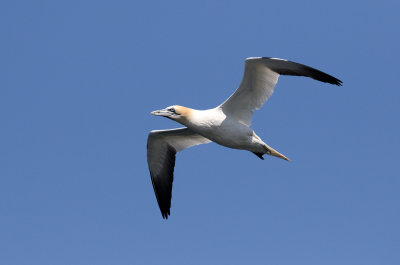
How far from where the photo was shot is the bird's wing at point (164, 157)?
15641 mm

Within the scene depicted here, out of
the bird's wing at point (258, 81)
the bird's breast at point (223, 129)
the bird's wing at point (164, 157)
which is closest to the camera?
the bird's wing at point (258, 81)

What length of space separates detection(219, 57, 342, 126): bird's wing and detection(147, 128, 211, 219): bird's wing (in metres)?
1.97

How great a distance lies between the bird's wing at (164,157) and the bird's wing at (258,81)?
77.6 inches

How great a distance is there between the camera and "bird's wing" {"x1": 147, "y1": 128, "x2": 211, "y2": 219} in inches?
616

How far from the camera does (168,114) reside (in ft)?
45.3

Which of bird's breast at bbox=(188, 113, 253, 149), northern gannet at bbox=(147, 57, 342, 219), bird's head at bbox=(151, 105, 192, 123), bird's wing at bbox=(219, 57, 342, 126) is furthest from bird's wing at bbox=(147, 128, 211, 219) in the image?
bird's wing at bbox=(219, 57, 342, 126)

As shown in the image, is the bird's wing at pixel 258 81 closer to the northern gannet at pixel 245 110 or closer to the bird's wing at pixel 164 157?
A: the northern gannet at pixel 245 110

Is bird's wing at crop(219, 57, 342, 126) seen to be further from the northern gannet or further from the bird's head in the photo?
the bird's head

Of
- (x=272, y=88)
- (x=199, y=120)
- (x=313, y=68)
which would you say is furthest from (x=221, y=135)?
(x=313, y=68)

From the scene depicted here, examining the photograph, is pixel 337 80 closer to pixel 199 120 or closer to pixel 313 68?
pixel 313 68

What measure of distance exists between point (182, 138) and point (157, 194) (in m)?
1.64

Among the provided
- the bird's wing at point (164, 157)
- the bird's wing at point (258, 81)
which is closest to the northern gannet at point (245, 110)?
the bird's wing at point (258, 81)

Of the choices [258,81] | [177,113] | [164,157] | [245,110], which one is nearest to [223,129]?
[245,110]

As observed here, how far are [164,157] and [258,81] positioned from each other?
12.0ft
